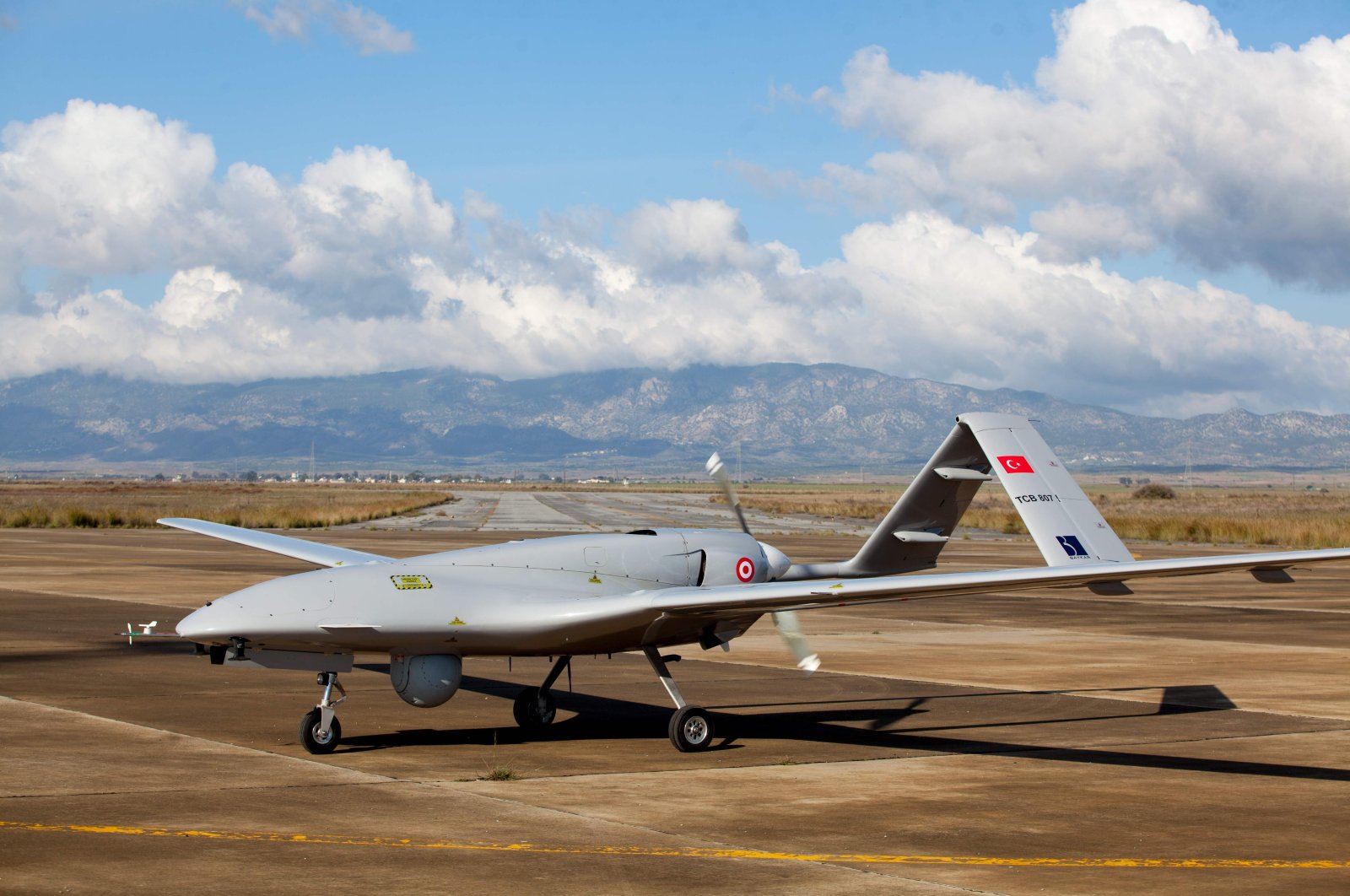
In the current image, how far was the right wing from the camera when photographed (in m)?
19.8

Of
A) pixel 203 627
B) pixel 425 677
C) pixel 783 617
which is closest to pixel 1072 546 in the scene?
pixel 783 617

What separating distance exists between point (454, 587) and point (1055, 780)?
6273 millimetres

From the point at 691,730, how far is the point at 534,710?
228 centimetres

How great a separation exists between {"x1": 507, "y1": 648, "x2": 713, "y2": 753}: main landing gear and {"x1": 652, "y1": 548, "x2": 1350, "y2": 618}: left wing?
1.02m

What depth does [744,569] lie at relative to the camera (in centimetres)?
1675

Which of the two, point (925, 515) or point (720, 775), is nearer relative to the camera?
point (720, 775)

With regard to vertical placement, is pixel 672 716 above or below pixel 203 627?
below

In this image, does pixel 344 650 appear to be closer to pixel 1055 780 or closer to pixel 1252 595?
pixel 1055 780

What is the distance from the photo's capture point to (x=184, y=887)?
31.7 ft

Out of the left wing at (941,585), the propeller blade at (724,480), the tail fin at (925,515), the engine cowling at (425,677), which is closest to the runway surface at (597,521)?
the tail fin at (925,515)

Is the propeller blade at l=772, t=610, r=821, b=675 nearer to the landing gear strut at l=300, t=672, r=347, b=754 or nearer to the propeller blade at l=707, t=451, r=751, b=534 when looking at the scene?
the propeller blade at l=707, t=451, r=751, b=534

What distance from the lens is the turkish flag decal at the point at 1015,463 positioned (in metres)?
17.4

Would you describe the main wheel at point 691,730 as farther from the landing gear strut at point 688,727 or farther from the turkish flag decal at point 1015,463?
the turkish flag decal at point 1015,463

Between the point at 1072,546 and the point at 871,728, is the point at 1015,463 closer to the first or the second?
the point at 1072,546
